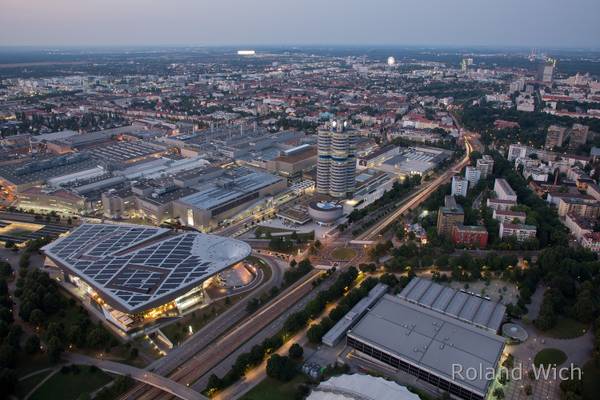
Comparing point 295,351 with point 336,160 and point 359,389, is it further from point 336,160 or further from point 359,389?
point 336,160

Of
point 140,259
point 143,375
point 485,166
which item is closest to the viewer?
point 143,375

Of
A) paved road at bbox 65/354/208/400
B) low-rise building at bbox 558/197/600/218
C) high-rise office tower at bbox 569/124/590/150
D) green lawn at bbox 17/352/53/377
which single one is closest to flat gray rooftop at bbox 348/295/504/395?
paved road at bbox 65/354/208/400

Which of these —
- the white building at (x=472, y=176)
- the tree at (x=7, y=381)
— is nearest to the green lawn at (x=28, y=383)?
the tree at (x=7, y=381)

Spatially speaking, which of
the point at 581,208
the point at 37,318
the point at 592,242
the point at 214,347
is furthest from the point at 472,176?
the point at 37,318

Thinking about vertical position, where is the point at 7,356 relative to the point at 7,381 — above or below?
above

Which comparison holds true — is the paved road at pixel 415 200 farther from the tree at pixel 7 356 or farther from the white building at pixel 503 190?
the tree at pixel 7 356

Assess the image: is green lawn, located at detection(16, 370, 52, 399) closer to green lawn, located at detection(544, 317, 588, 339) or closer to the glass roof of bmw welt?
the glass roof of bmw welt
